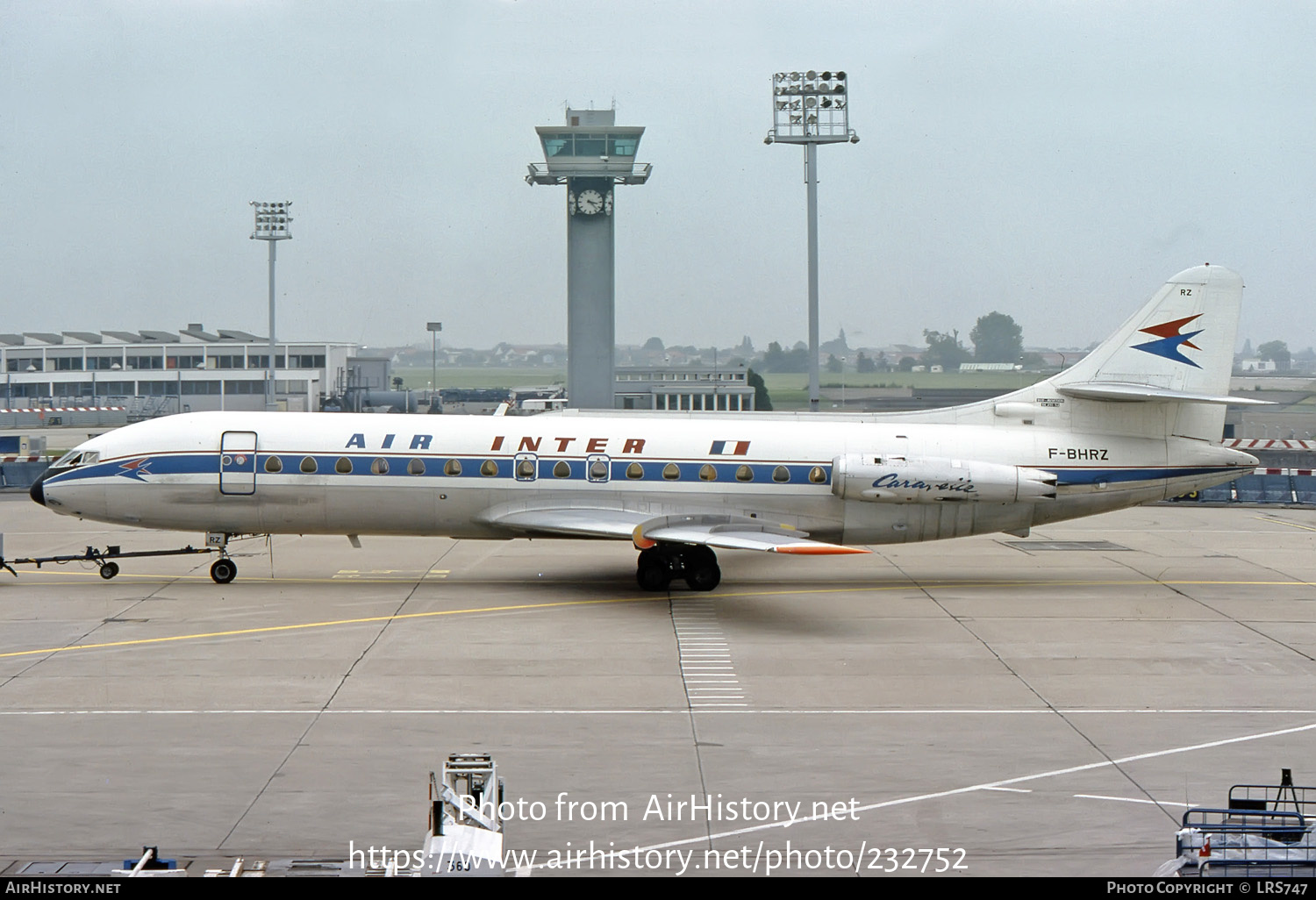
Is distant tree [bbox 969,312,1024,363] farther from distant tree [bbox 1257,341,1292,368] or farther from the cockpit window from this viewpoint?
the cockpit window

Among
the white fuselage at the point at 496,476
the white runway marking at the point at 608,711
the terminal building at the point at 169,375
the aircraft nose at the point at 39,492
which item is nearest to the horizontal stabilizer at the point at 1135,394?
the white fuselage at the point at 496,476

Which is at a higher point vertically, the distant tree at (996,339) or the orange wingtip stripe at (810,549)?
the distant tree at (996,339)

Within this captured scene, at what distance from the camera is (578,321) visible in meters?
63.2

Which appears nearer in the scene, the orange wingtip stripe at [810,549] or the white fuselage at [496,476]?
the orange wingtip stripe at [810,549]

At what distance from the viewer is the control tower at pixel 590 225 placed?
61.7 metres

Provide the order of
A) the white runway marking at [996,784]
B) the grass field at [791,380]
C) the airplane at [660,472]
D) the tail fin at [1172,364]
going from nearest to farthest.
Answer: the white runway marking at [996,784] < the airplane at [660,472] < the tail fin at [1172,364] < the grass field at [791,380]

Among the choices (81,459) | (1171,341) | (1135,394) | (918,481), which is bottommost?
(918,481)

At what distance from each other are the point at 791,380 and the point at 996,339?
23.0m

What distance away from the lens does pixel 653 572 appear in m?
22.8

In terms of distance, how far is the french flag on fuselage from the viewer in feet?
76.0

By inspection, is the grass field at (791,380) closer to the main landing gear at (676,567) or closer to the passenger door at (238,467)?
the main landing gear at (676,567)

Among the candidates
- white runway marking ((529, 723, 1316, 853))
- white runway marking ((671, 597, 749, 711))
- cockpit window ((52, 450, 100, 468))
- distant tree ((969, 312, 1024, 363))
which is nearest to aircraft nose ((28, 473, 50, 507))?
cockpit window ((52, 450, 100, 468))

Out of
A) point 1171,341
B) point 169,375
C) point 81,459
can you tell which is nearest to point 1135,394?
point 1171,341

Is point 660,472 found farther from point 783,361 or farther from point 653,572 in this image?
point 783,361
